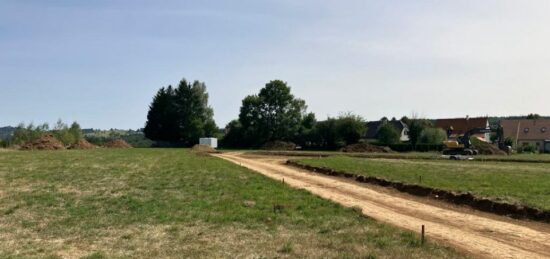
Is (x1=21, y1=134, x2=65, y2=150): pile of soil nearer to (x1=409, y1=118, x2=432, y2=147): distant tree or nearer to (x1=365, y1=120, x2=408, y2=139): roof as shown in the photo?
(x1=409, y1=118, x2=432, y2=147): distant tree

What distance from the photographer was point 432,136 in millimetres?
73250

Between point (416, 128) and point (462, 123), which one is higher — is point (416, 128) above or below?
below

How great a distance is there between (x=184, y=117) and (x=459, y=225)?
82622 mm

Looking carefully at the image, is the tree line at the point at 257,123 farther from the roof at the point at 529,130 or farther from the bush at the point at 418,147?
the roof at the point at 529,130

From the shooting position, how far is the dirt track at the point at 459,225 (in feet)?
31.7

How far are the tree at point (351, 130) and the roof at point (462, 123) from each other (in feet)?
105

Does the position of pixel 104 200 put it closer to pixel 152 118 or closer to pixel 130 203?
pixel 130 203

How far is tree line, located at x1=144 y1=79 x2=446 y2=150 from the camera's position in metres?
79.2

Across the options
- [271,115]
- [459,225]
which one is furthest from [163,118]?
[459,225]

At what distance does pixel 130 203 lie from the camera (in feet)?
48.0

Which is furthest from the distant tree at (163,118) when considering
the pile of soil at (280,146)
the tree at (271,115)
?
the pile of soil at (280,146)

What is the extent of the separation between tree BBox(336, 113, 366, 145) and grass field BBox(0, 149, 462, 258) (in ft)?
198

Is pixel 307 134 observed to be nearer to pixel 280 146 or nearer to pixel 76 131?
pixel 280 146

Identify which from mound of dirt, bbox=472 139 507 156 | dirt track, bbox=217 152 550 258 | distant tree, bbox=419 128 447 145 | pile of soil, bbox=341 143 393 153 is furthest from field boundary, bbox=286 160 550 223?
distant tree, bbox=419 128 447 145
